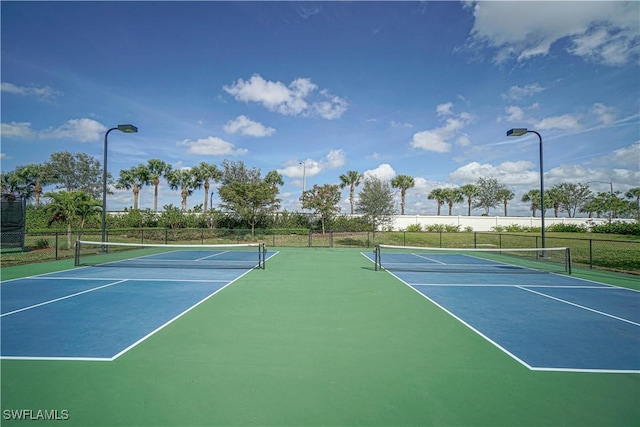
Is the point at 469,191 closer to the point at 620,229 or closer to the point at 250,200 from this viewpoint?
the point at 620,229

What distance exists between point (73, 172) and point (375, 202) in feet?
154

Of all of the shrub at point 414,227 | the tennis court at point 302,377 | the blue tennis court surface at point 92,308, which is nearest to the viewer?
the tennis court at point 302,377

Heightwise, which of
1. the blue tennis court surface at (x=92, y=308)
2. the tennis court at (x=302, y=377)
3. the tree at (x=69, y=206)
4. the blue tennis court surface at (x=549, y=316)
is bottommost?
the blue tennis court surface at (x=549, y=316)

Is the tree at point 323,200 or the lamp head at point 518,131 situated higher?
the lamp head at point 518,131

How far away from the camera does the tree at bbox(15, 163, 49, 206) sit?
46344 millimetres

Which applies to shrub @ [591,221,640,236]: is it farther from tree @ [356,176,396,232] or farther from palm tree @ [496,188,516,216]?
tree @ [356,176,396,232]

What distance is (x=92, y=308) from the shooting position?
7.03m

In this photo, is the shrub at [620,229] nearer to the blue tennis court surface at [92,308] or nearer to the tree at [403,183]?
the tree at [403,183]

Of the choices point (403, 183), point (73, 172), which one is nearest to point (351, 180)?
point (403, 183)

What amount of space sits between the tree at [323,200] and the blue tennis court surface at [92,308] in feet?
60.5

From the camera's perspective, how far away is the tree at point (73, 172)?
151 ft

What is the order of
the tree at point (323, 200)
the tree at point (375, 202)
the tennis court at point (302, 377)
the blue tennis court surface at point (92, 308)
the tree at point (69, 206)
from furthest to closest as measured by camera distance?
the tree at point (323, 200), the tree at point (375, 202), the tree at point (69, 206), the blue tennis court surface at point (92, 308), the tennis court at point (302, 377)

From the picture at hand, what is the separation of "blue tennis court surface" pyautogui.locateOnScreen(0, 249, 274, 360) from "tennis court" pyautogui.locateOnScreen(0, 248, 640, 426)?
0.30 feet

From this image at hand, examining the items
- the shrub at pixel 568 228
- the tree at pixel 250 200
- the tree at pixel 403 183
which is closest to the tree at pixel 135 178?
the tree at pixel 250 200
